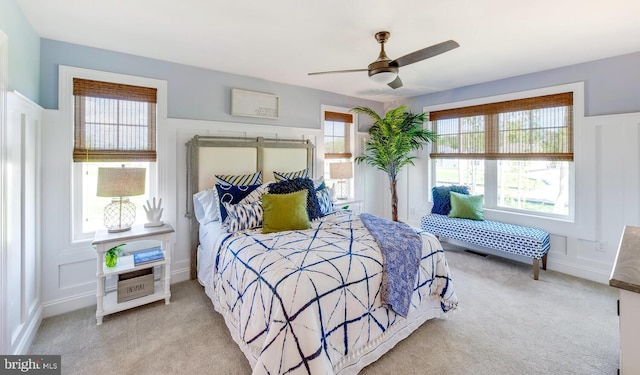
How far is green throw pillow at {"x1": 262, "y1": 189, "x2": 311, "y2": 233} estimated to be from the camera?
2582mm

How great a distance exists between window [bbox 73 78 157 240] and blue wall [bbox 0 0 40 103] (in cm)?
32

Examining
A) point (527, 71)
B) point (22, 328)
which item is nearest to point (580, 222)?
point (527, 71)

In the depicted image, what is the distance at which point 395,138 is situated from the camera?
456 centimetres

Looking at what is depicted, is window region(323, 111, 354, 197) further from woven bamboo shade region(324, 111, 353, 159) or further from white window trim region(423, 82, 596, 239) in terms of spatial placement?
white window trim region(423, 82, 596, 239)

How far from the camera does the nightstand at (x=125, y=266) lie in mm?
2387

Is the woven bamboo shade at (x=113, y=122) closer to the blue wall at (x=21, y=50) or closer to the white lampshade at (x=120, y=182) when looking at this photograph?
the blue wall at (x=21, y=50)

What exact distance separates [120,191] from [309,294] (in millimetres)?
2047

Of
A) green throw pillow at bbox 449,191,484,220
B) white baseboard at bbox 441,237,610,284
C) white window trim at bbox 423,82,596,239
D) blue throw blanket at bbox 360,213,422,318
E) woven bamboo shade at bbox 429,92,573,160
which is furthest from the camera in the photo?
green throw pillow at bbox 449,191,484,220

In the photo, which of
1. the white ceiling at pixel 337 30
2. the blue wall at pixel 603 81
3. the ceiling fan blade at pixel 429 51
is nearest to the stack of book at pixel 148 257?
the white ceiling at pixel 337 30

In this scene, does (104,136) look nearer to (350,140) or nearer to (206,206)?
(206,206)

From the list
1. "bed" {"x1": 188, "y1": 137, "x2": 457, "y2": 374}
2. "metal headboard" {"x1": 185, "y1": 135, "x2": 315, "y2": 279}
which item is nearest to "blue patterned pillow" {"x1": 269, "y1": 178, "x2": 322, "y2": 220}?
"bed" {"x1": 188, "y1": 137, "x2": 457, "y2": 374}

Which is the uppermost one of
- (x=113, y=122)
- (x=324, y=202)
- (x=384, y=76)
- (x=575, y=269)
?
(x=384, y=76)

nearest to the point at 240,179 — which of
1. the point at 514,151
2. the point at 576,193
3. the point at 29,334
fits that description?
the point at 29,334

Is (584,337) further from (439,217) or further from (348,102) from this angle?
(348,102)
